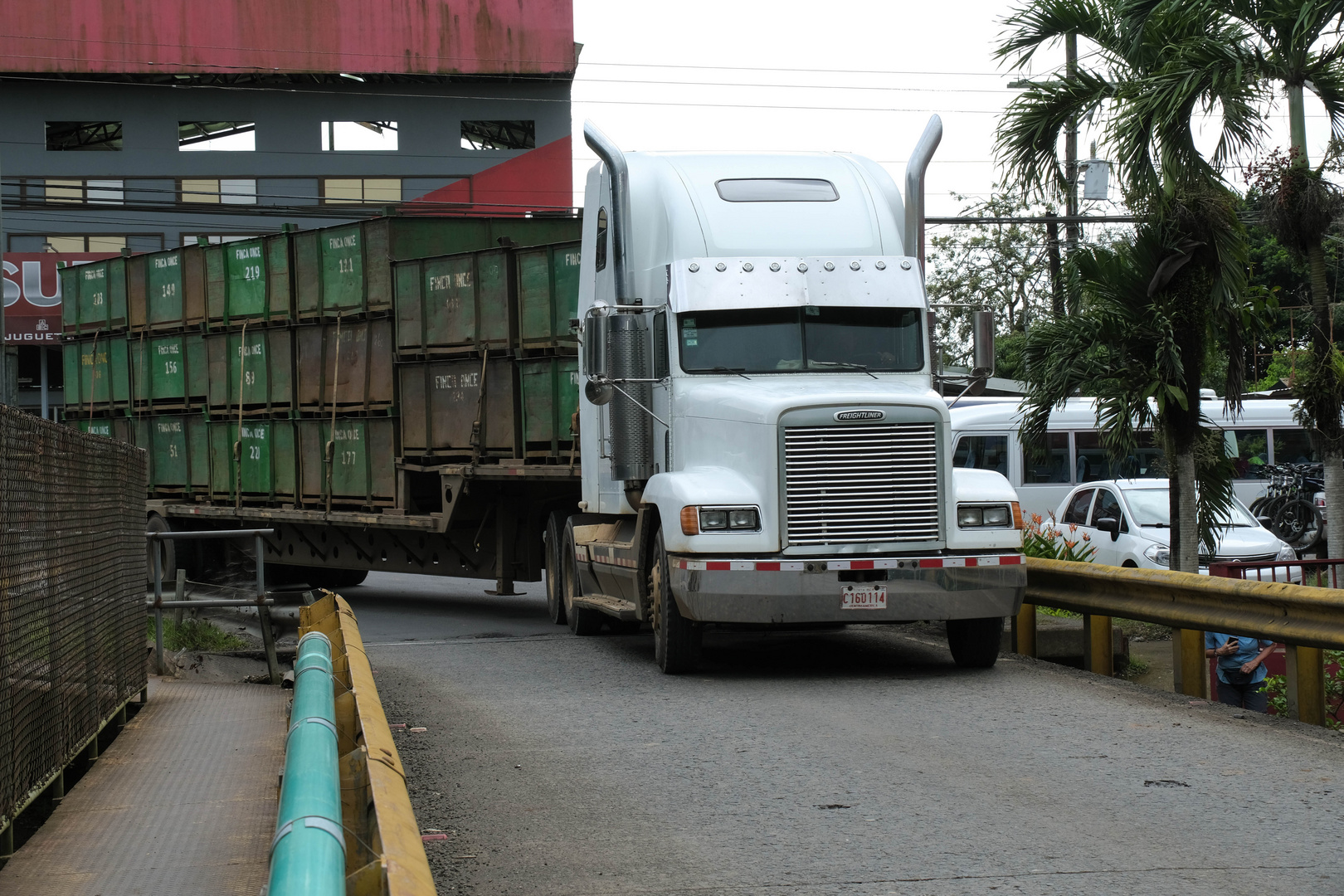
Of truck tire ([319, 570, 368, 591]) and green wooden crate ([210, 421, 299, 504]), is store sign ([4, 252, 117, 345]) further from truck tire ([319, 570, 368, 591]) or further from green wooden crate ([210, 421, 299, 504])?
green wooden crate ([210, 421, 299, 504])

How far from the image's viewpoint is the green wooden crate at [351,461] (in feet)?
58.6

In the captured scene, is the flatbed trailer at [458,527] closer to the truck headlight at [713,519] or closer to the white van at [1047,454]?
the truck headlight at [713,519]

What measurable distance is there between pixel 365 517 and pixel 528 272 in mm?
3782

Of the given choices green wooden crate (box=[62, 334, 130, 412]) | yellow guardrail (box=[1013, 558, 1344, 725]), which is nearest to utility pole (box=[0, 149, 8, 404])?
green wooden crate (box=[62, 334, 130, 412])

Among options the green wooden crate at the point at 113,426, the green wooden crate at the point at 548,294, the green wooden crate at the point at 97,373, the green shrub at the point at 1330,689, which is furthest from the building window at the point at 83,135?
the green shrub at the point at 1330,689

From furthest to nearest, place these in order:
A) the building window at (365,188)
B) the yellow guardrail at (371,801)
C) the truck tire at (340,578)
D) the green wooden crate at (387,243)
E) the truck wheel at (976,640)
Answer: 1. the building window at (365,188)
2. the truck tire at (340,578)
3. the green wooden crate at (387,243)
4. the truck wheel at (976,640)
5. the yellow guardrail at (371,801)

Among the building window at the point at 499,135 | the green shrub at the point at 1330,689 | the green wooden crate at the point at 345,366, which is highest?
the building window at the point at 499,135

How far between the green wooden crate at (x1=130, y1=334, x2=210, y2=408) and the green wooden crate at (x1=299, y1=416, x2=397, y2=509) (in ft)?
8.47

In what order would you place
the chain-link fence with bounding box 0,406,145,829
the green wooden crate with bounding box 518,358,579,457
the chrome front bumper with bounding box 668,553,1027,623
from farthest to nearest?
the green wooden crate with bounding box 518,358,579,457
the chrome front bumper with bounding box 668,553,1027,623
the chain-link fence with bounding box 0,406,145,829

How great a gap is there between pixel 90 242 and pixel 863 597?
4433cm

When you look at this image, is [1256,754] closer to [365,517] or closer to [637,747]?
[637,747]

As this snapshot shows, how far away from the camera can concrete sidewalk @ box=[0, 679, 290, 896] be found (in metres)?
5.49

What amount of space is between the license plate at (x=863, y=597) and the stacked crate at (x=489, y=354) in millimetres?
5406

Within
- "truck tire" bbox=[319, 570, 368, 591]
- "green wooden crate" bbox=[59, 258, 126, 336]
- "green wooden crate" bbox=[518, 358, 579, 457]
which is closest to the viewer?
"green wooden crate" bbox=[518, 358, 579, 457]
